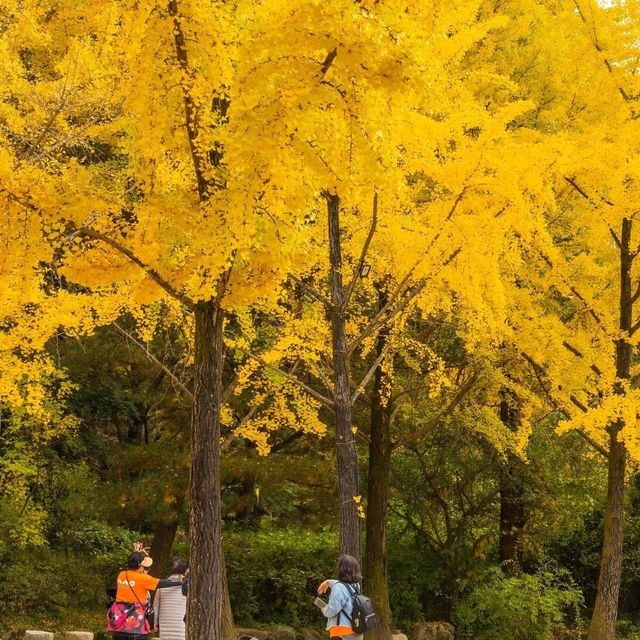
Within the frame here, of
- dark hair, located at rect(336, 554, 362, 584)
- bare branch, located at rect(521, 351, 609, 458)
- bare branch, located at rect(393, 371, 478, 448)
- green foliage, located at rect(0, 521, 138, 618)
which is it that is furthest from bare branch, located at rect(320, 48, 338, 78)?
green foliage, located at rect(0, 521, 138, 618)

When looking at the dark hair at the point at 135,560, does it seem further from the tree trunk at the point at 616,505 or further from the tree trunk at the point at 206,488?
the tree trunk at the point at 616,505

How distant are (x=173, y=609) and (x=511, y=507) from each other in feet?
35.6

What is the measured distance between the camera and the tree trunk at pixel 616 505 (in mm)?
12602

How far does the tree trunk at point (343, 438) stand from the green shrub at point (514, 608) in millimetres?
6429

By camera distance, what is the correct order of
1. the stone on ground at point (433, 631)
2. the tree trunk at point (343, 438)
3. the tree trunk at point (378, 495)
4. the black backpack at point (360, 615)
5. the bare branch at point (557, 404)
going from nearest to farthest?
the black backpack at point (360, 615) → the tree trunk at point (343, 438) → the bare branch at point (557, 404) → the tree trunk at point (378, 495) → the stone on ground at point (433, 631)

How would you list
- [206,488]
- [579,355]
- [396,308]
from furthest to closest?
[579,355]
[396,308]
[206,488]

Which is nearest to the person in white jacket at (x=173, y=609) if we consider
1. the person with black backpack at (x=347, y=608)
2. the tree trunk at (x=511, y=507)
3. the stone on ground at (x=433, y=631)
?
the person with black backpack at (x=347, y=608)

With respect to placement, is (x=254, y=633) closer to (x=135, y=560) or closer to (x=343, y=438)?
(x=343, y=438)

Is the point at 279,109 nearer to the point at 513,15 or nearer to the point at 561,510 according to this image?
the point at 513,15

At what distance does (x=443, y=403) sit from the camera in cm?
1566

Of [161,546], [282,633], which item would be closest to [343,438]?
[161,546]

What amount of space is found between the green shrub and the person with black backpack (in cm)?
911

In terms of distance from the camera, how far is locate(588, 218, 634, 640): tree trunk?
1260 centimetres

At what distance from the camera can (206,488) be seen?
26.4 ft
